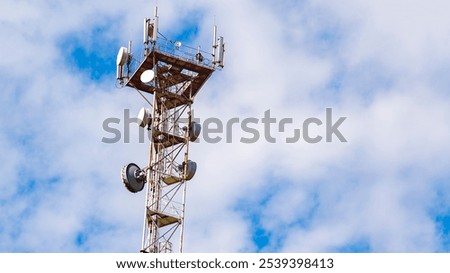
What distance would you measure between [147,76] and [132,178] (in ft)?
21.4

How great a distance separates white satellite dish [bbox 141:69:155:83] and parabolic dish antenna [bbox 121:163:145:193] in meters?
5.42

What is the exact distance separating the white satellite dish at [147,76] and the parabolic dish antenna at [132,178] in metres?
5.42

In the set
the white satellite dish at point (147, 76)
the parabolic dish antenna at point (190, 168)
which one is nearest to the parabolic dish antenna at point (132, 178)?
the parabolic dish antenna at point (190, 168)

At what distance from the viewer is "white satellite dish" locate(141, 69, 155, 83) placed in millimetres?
82000

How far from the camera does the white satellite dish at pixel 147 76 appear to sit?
269ft

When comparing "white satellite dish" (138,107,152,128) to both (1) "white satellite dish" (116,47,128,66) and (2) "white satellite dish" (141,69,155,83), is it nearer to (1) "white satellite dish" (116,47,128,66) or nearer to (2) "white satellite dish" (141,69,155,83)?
(2) "white satellite dish" (141,69,155,83)

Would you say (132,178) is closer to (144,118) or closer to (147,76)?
(144,118)

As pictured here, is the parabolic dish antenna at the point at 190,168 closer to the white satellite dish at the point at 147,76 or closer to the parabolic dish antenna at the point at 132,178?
the parabolic dish antenna at the point at 132,178

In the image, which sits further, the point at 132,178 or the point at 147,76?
the point at 147,76

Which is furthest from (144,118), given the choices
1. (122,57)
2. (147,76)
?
(122,57)

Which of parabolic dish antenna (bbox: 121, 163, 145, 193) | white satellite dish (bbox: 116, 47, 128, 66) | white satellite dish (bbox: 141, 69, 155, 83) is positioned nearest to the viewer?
parabolic dish antenna (bbox: 121, 163, 145, 193)

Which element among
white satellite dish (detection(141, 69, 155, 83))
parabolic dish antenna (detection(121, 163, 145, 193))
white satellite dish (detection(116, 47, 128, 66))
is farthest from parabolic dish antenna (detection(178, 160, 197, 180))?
white satellite dish (detection(116, 47, 128, 66))

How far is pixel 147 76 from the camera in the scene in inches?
3241
